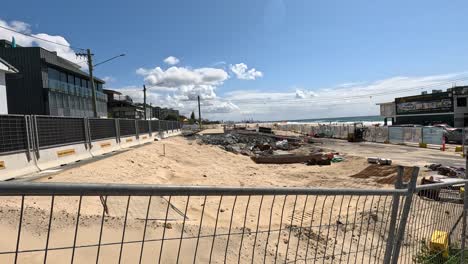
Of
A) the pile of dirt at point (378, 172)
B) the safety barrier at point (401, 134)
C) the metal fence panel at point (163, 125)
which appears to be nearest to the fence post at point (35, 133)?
the pile of dirt at point (378, 172)

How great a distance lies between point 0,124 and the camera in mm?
9977

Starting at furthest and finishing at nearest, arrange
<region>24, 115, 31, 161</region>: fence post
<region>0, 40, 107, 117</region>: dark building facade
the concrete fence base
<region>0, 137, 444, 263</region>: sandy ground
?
<region>0, 40, 107, 117</region>: dark building facade, <region>24, 115, 31, 161</region>: fence post, the concrete fence base, <region>0, 137, 444, 263</region>: sandy ground

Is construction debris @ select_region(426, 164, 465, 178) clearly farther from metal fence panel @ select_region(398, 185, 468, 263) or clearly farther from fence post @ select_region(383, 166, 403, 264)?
fence post @ select_region(383, 166, 403, 264)

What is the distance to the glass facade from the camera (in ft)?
149

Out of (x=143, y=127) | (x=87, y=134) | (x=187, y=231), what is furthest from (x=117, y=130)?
(x=187, y=231)

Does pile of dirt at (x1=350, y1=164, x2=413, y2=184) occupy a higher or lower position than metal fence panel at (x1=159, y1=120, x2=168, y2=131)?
lower

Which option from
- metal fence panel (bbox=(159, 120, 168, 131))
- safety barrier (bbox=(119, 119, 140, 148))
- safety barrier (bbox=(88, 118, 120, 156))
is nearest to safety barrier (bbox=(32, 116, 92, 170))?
safety barrier (bbox=(88, 118, 120, 156))

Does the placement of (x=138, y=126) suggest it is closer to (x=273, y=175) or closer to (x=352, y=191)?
(x=273, y=175)

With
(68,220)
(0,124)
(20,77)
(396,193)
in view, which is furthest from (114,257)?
(20,77)

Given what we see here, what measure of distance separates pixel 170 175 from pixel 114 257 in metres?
12.6

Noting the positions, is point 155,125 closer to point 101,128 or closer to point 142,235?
point 101,128

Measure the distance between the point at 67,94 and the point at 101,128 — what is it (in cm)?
3427

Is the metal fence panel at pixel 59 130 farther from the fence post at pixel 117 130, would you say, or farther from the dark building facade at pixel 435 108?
the dark building facade at pixel 435 108

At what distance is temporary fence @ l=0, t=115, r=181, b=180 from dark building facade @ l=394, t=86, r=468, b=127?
5414 cm
